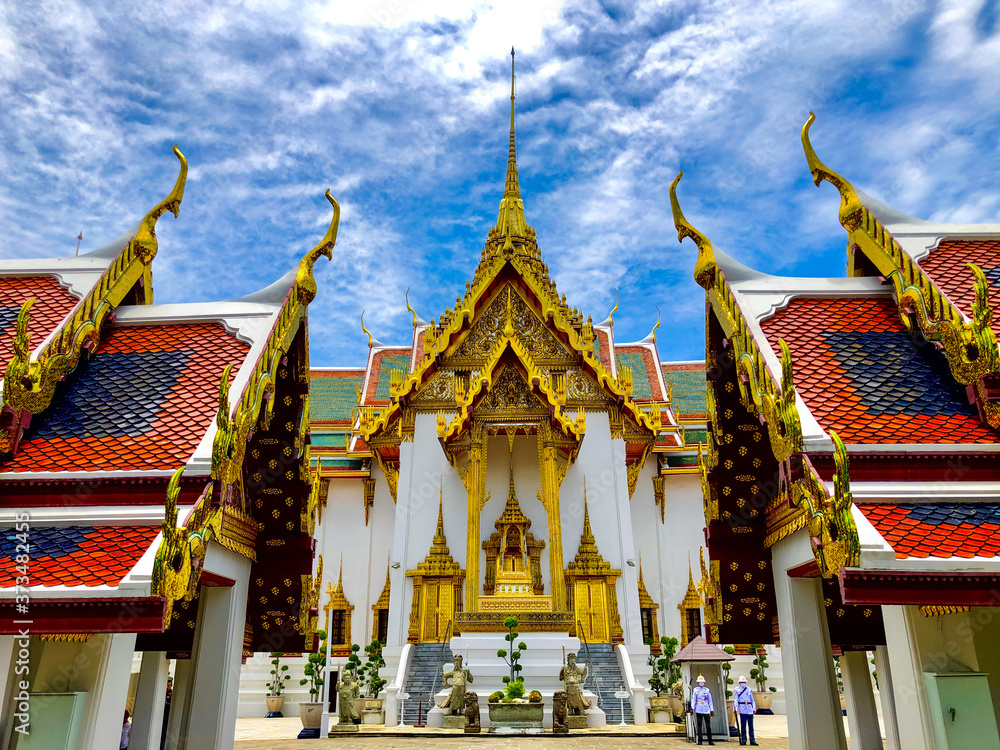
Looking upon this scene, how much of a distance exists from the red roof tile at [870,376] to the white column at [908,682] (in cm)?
85

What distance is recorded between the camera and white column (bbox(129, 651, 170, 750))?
6273mm

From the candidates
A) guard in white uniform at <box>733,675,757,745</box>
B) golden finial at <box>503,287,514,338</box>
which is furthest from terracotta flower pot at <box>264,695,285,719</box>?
guard in white uniform at <box>733,675,757,745</box>

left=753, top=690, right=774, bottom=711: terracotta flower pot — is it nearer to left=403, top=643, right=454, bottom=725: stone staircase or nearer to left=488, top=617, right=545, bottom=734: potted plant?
left=403, top=643, right=454, bottom=725: stone staircase

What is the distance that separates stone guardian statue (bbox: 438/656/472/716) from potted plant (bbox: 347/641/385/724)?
1.39 m

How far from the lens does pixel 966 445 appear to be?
3869 mm

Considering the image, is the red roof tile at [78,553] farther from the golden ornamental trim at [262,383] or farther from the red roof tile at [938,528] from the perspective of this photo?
the red roof tile at [938,528]

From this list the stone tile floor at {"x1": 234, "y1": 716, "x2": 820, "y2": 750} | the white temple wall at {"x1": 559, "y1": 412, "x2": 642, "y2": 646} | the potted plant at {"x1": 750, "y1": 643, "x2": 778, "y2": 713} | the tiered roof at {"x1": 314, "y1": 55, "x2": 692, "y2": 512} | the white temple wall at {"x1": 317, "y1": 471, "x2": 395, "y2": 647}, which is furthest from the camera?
the white temple wall at {"x1": 317, "y1": 471, "x2": 395, "y2": 647}

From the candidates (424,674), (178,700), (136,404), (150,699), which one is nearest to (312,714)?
(424,674)

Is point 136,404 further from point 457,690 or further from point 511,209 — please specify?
point 511,209

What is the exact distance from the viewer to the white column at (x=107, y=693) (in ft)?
11.4

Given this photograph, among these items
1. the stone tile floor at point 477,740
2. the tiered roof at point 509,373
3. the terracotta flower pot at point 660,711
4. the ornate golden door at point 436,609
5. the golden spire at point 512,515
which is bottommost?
the stone tile floor at point 477,740

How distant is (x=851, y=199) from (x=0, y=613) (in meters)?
5.35

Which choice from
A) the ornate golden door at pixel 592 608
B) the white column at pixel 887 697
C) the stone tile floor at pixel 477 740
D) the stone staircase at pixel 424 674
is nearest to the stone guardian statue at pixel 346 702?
the stone tile floor at pixel 477 740

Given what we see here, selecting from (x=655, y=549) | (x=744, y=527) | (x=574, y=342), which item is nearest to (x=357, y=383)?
(x=574, y=342)
